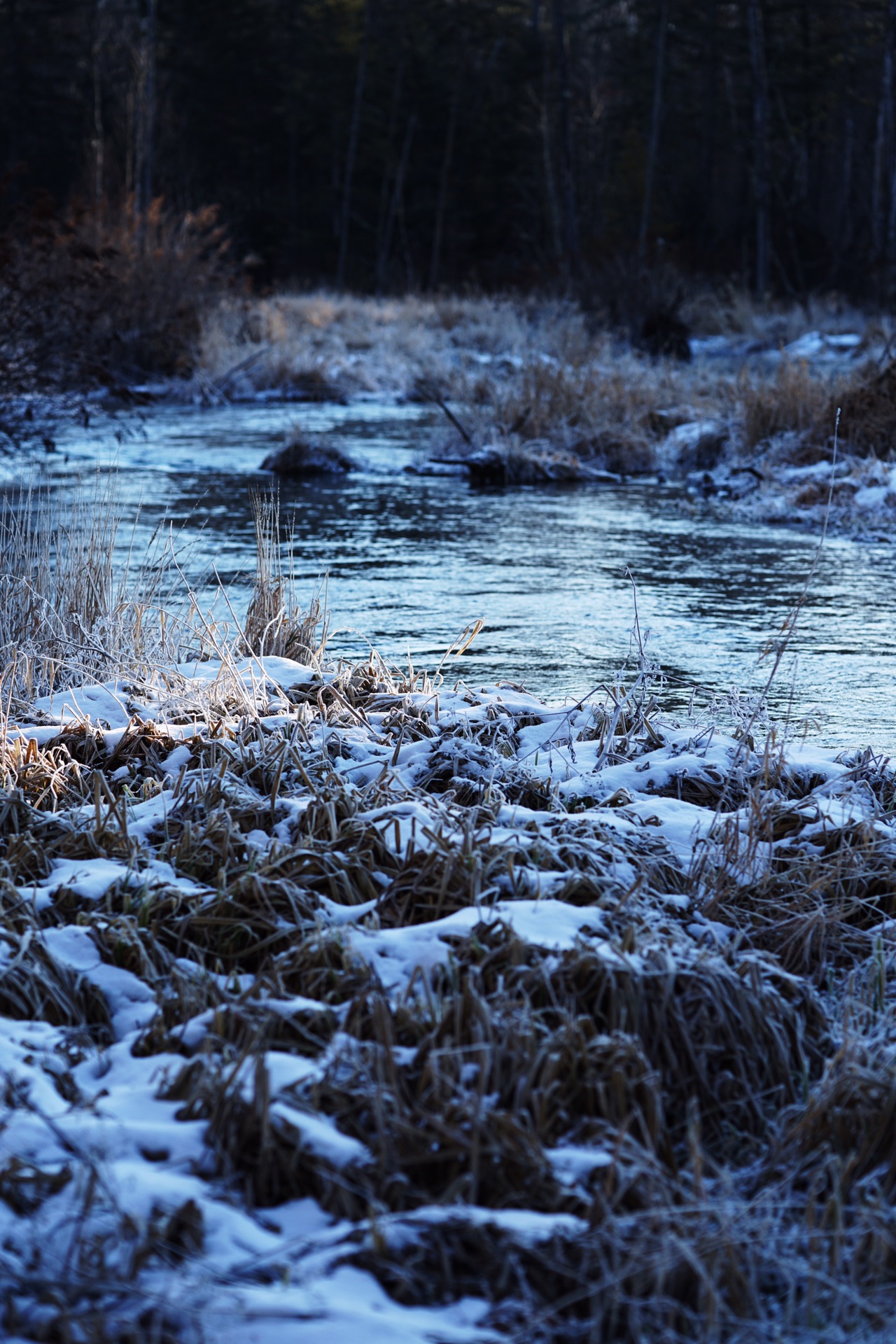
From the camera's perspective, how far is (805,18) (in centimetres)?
3341

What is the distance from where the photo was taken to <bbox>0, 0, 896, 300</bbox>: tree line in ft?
107

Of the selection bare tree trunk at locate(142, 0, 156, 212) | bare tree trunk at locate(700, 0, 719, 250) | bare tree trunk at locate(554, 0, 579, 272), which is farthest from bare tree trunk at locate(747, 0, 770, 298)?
bare tree trunk at locate(142, 0, 156, 212)

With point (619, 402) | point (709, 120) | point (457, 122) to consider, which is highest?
point (457, 122)

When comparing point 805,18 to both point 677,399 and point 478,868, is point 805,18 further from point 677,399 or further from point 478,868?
point 478,868

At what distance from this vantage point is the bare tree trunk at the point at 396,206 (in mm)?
37438

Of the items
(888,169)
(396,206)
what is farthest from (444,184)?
(888,169)

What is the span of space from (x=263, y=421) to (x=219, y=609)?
8.91 m

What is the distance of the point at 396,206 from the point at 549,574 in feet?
108

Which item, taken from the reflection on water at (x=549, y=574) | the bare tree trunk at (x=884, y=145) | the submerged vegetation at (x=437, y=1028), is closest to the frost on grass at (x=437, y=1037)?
the submerged vegetation at (x=437, y=1028)

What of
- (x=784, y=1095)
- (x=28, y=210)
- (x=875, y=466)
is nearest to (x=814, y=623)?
(x=875, y=466)

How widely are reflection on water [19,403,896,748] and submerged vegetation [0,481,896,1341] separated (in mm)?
1039

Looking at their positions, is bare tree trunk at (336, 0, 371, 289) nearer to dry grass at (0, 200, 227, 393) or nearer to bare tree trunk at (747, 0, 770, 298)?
bare tree trunk at (747, 0, 770, 298)

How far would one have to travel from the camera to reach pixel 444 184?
37.9 meters

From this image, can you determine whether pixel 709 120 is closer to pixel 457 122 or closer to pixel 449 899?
pixel 457 122
